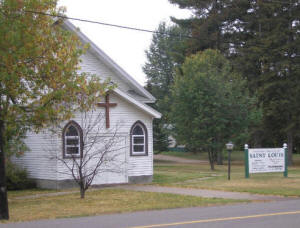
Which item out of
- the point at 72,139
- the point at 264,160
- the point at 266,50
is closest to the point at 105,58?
the point at 72,139

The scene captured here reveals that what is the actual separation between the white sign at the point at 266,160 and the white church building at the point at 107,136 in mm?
4862

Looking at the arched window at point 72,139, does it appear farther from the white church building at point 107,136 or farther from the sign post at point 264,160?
the sign post at point 264,160

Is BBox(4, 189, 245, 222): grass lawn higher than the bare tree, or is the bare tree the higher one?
the bare tree

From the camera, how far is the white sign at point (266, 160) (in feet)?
79.4

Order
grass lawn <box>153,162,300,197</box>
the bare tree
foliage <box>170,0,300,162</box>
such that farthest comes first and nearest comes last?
foliage <box>170,0,300,162</box>
the bare tree
grass lawn <box>153,162,300,197</box>

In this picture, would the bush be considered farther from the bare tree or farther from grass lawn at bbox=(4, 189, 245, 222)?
grass lawn at bbox=(4, 189, 245, 222)

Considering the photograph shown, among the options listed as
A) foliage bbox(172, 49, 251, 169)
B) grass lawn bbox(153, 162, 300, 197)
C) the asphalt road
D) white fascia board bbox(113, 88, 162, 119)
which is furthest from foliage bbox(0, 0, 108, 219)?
foliage bbox(172, 49, 251, 169)

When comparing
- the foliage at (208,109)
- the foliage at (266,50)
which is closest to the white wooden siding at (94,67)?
the foliage at (208,109)

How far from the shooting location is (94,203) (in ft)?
52.6

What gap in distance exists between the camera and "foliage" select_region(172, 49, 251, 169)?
3331 centimetres

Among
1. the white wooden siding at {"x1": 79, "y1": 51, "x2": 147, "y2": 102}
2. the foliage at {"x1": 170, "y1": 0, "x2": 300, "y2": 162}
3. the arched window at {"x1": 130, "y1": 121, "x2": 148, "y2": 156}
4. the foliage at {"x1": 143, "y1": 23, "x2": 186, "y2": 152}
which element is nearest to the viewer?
the arched window at {"x1": 130, "y1": 121, "x2": 148, "y2": 156}

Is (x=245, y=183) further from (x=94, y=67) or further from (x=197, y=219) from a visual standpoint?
(x=197, y=219)

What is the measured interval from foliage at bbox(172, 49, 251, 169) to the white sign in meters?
8.38

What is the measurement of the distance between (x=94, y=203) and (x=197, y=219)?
15.9 feet
